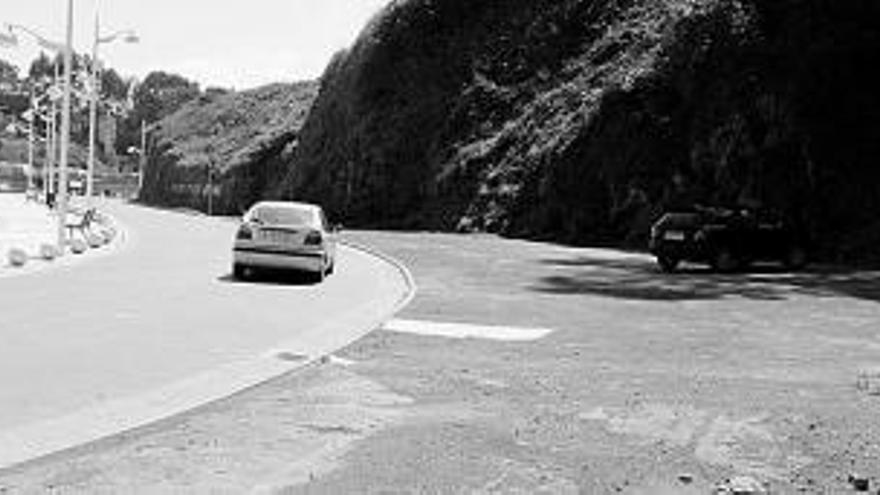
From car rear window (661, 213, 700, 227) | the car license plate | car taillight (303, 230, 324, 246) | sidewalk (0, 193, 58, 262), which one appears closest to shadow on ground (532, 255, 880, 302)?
car rear window (661, 213, 700, 227)

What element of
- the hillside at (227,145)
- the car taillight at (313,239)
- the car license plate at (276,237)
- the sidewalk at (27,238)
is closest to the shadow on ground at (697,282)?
the car taillight at (313,239)

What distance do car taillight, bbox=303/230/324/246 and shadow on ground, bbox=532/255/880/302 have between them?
4.11 meters

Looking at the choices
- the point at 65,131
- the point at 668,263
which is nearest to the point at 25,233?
the point at 65,131

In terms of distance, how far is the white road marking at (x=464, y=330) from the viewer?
16.3m

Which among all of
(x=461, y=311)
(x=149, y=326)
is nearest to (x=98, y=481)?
(x=149, y=326)

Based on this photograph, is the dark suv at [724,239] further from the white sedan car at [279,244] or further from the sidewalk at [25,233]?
the sidewalk at [25,233]

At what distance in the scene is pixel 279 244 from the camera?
24.8 m

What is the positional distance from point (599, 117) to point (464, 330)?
1198 inches

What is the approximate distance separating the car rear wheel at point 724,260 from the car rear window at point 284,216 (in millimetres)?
9271

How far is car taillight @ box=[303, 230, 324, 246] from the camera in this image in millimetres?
24938

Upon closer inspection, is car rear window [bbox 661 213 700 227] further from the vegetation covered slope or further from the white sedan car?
the white sedan car

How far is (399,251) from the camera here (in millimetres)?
35625

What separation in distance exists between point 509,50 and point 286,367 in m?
46.1

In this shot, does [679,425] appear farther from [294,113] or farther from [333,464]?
[294,113]
